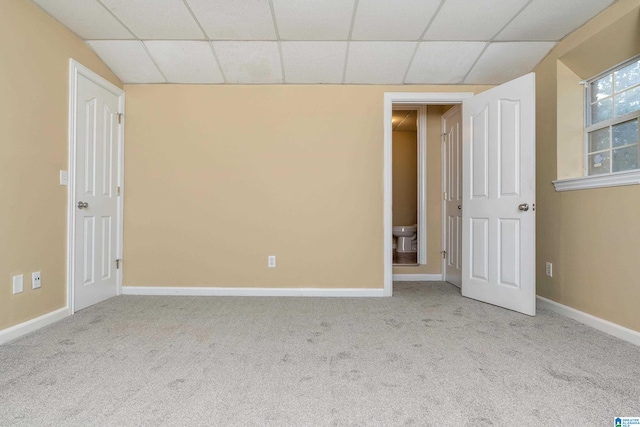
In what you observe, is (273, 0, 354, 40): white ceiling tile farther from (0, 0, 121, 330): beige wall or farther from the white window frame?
the white window frame

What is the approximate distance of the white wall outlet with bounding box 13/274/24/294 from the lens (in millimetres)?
2418

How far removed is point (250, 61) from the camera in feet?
11.1

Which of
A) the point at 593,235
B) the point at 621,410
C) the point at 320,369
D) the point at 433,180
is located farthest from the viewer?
the point at 433,180

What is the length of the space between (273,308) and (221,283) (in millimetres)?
818

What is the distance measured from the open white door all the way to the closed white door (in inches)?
19.4

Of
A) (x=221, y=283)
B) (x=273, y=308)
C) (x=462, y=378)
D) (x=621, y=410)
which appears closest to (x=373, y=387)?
(x=462, y=378)

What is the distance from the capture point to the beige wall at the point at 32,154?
2.35 meters

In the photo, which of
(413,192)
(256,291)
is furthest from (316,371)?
(413,192)

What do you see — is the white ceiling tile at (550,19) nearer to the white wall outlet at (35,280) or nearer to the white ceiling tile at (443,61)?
the white ceiling tile at (443,61)

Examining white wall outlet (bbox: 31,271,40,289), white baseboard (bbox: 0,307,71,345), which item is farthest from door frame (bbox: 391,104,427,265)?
white wall outlet (bbox: 31,271,40,289)

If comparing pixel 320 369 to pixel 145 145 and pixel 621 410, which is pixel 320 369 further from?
pixel 145 145

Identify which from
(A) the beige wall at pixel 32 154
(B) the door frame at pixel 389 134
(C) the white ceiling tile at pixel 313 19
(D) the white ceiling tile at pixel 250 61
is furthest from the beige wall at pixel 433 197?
(A) the beige wall at pixel 32 154

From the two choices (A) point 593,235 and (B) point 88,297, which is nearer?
(A) point 593,235

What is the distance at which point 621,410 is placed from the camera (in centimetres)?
149
